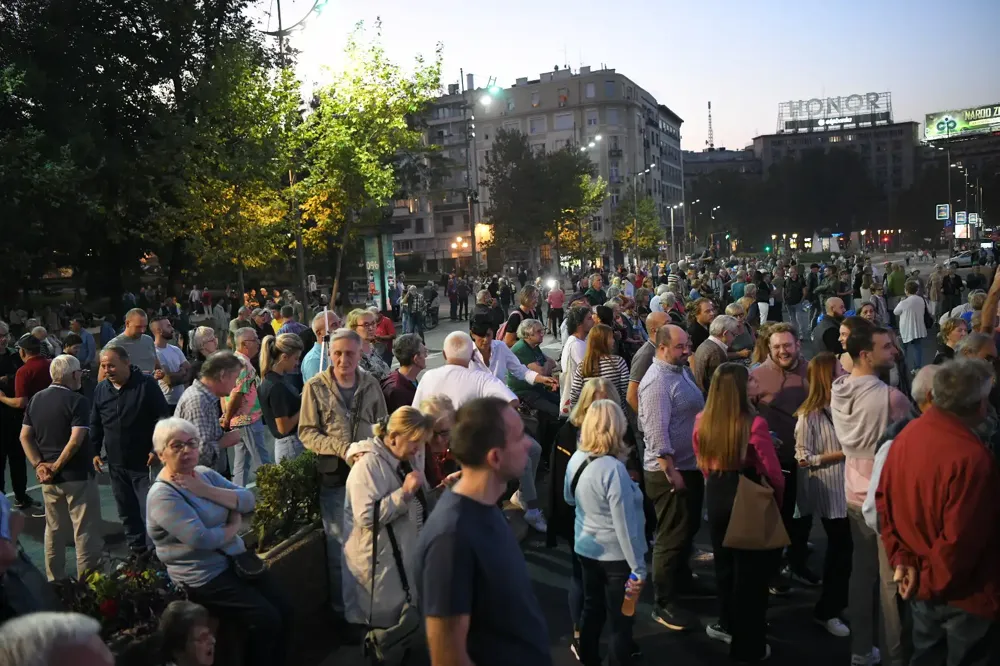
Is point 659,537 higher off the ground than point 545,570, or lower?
higher

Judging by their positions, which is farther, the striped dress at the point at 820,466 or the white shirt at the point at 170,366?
the white shirt at the point at 170,366

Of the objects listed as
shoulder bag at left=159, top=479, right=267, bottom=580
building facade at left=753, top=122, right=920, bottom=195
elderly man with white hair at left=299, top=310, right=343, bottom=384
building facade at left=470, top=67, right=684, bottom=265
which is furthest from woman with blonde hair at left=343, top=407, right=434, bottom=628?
building facade at left=753, top=122, right=920, bottom=195

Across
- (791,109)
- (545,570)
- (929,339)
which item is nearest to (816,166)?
(791,109)

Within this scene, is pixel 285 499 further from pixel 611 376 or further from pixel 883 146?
pixel 883 146

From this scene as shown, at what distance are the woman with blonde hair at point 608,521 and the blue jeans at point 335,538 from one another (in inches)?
70.4

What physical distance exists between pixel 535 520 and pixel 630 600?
10.2 feet

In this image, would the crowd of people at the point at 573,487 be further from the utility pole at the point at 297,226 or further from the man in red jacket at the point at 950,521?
the utility pole at the point at 297,226

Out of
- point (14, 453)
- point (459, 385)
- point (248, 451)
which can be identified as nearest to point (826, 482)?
point (459, 385)

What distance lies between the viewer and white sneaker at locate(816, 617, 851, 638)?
17.3 ft

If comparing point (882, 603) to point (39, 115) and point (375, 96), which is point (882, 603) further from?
point (39, 115)

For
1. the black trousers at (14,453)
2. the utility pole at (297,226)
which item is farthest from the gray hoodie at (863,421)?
the utility pole at (297,226)

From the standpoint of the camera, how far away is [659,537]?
5.77m

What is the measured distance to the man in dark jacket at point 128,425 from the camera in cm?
611

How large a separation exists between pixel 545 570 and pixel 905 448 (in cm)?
360
